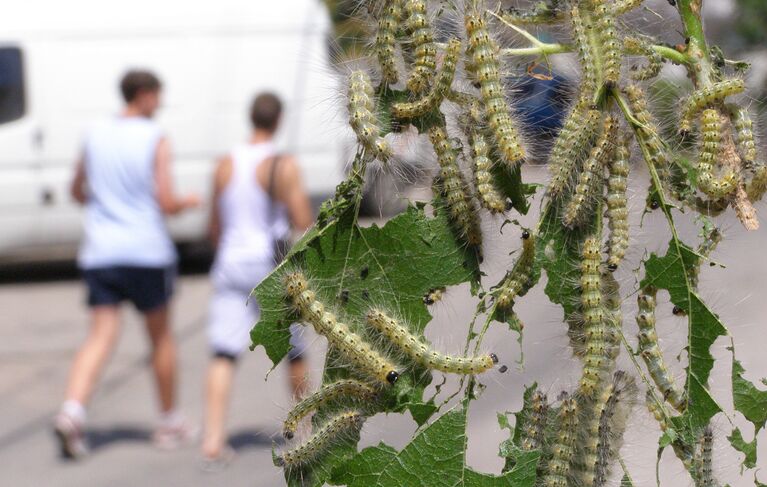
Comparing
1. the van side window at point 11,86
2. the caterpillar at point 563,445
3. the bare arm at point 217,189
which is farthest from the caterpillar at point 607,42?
the van side window at point 11,86

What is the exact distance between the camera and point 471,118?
1.63 metres

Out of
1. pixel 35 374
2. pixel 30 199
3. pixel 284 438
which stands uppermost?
pixel 30 199

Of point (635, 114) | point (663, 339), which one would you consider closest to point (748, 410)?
point (663, 339)

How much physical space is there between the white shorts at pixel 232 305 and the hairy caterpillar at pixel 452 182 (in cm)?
428

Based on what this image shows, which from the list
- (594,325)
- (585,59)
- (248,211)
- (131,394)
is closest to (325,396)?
(594,325)

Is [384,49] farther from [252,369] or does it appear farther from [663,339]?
[252,369]

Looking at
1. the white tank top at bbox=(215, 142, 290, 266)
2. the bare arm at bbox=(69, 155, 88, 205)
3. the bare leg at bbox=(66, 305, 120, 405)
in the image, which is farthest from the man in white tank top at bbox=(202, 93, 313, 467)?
the bare arm at bbox=(69, 155, 88, 205)

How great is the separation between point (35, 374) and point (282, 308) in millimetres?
7598

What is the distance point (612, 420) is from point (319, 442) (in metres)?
0.48

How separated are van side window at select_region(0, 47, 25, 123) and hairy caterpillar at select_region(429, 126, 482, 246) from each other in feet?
33.1

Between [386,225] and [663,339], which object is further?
[663,339]

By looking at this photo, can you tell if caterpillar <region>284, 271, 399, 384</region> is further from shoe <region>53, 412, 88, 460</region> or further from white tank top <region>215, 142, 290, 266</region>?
shoe <region>53, 412, 88, 460</region>

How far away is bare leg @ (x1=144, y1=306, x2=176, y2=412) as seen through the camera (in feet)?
Result: 22.1

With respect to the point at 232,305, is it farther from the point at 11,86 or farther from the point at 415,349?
the point at 11,86
